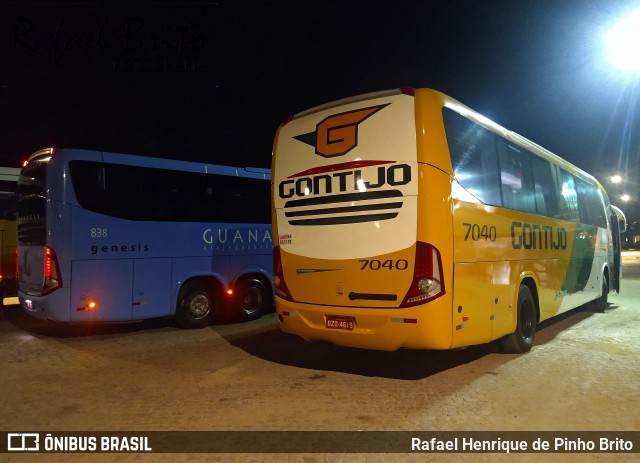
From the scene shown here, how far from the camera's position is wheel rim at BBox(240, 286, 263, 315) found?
10375 millimetres

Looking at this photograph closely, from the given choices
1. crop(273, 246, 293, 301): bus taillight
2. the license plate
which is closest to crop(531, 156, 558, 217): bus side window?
the license plate

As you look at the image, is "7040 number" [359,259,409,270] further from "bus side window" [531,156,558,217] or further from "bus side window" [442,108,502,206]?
"bus side window" [531,156,558,217]

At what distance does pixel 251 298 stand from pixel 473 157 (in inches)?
240

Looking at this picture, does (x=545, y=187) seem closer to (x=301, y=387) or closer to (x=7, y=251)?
(x=301, y=387)

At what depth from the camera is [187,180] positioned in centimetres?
947

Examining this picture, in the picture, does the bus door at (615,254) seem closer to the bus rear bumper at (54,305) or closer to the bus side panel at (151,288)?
the bus side panel at (151,288)

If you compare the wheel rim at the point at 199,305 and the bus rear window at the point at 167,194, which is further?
the wheel rim at the point at 199,305

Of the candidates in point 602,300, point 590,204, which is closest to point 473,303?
point 590,204

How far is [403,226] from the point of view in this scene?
18.1 ft

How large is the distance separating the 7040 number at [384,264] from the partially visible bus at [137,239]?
15.2 feet

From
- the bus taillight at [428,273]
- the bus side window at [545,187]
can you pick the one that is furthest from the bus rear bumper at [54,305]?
the bus side window at [545,187]

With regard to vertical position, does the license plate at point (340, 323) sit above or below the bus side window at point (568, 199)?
below

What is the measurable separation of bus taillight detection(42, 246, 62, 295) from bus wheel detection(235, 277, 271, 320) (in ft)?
11.2

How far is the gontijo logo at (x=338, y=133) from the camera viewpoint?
19.7 ft
